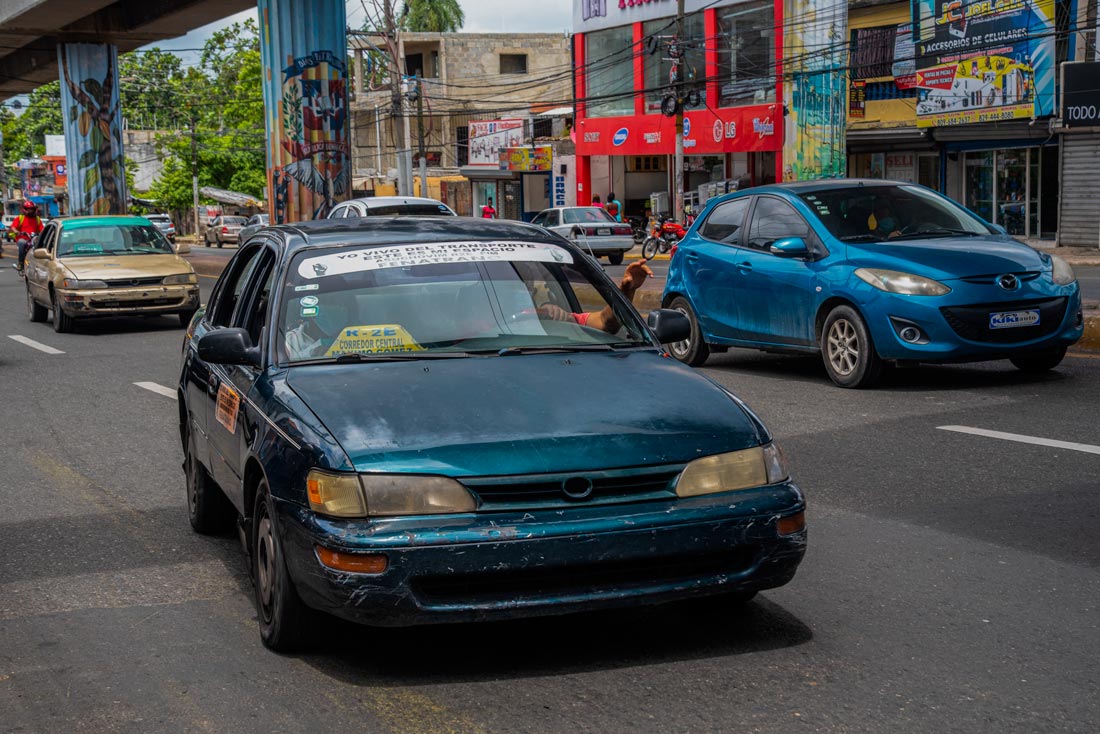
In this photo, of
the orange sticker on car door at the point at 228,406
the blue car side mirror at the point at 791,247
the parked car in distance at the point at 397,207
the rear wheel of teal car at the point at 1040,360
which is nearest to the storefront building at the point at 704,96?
the parked car in distance at the point at 397,207

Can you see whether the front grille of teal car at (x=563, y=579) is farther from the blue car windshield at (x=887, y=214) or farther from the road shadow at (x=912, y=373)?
the blue car windshield at (x=887, y=214)

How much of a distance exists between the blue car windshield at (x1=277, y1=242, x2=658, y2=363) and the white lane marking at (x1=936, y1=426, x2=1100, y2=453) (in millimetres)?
3532

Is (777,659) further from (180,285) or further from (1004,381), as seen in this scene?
(180,285)

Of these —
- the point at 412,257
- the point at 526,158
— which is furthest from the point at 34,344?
the point at 526,158

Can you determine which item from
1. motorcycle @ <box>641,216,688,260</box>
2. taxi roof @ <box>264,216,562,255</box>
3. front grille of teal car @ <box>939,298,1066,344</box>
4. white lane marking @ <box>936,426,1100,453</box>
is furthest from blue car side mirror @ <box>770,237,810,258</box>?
motorcycle @ <box>641,216,688,260</box>

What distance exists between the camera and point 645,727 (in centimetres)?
388

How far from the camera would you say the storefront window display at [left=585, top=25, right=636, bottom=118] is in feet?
161

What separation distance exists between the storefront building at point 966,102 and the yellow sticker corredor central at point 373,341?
2869 centimetres

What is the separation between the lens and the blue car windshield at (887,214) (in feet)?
36.8

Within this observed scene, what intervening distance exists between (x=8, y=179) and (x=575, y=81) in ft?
289

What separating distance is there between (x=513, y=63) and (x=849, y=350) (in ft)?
222

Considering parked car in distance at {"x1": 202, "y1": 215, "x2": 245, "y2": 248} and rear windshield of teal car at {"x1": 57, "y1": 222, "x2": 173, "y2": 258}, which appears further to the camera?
parked car in distance at {"x1": 202, "y1": 215, "x2": 245, "y2": 248}

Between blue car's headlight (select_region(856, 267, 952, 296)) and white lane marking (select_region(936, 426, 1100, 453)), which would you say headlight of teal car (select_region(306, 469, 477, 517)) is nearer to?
white lane marking (select_region(936, 426, 1100, 453))

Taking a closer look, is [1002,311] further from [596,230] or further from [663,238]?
[663,238]
